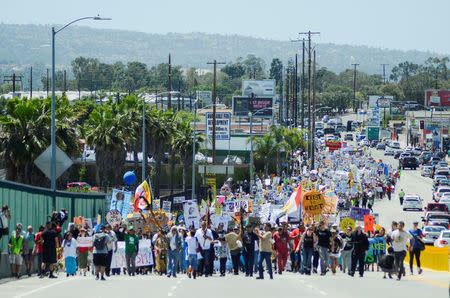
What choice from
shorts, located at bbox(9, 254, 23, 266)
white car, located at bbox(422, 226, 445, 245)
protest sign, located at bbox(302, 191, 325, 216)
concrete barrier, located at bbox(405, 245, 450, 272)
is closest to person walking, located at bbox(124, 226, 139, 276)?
shorts, located at bbox(9, 254, 23, 266)

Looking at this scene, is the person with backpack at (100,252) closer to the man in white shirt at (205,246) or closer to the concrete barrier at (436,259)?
the man in white shirt at (205,246)

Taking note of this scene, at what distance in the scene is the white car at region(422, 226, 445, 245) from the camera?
39944mm

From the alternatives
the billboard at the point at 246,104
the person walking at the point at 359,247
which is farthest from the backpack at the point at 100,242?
the billboard at the point at 246,104

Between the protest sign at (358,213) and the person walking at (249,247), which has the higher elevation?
the person walking at (249,247)

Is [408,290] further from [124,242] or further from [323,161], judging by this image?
[323,161]

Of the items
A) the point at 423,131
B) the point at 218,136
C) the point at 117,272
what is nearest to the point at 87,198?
the point at 117,272

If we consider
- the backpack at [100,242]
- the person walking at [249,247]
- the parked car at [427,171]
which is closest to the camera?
the backpack at [100,242]

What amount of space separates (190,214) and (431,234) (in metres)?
15.6

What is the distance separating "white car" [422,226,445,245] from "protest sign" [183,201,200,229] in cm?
1456

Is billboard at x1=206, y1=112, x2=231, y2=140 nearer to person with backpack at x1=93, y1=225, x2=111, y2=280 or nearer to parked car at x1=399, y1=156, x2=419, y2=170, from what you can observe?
parked car at x1=399, y1=156, x2=419, y2=170

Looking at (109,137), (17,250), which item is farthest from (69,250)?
(109,137)

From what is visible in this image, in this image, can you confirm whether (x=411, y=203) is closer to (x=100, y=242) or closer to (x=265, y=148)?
(x=265, y=148)

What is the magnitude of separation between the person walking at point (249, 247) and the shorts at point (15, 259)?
5.51m

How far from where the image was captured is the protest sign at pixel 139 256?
2425 centimetres
